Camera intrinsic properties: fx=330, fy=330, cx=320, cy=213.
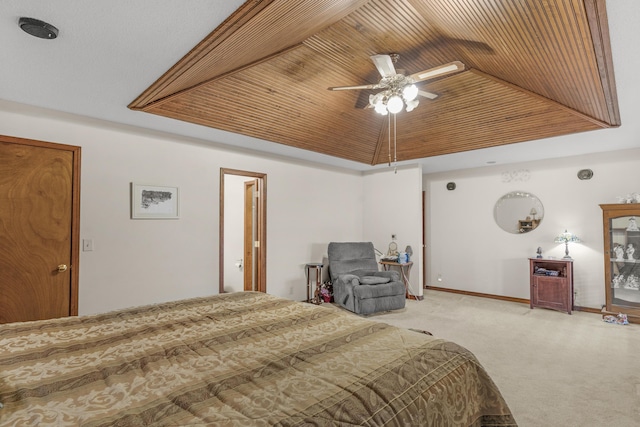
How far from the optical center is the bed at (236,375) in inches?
39.8

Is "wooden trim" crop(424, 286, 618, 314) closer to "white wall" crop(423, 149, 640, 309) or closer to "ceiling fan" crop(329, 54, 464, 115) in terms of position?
"white wall" crop(423, 149, 640, 309)

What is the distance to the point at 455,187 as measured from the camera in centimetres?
632

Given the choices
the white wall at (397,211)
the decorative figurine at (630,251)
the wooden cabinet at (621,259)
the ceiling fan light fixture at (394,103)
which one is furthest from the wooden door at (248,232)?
the decorative figurine at (630,251)

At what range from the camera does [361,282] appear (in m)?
4.73

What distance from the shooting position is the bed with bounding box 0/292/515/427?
1.01m

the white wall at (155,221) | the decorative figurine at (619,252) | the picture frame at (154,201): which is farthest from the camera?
the decorative figurine at (619,252)

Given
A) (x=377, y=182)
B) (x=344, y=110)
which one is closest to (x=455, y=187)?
(x=377, y=182)

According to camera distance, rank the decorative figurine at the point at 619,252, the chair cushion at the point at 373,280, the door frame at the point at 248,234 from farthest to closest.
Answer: the door frame at the point at 248,234
the chair cushion at the point at 373,280
the decorative figurine at the point at 619,252

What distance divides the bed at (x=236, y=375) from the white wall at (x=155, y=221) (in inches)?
66.1

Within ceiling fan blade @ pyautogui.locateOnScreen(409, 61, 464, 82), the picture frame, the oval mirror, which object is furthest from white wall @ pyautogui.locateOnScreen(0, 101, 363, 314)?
the oval mirror

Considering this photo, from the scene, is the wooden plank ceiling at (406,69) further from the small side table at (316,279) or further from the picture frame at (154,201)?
the small side table at (316,279)

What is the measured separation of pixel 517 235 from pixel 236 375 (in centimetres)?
567

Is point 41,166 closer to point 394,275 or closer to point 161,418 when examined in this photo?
point 161,418

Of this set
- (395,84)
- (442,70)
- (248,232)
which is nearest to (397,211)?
(248,232)
